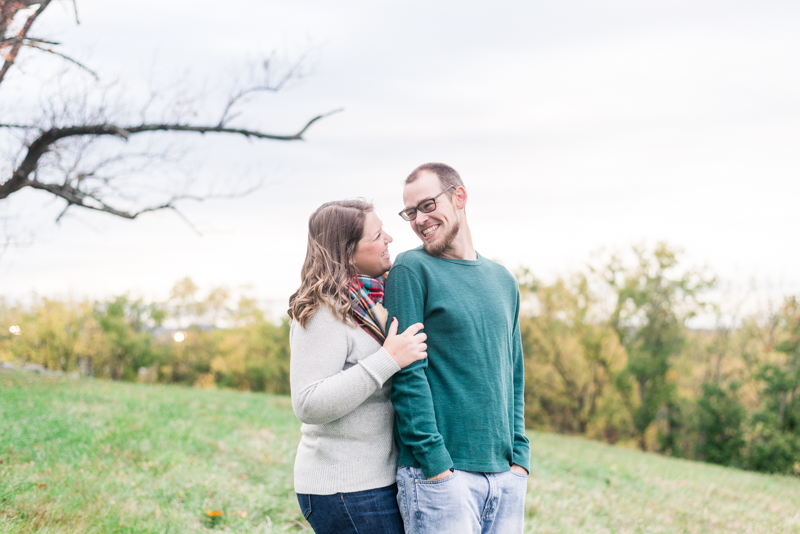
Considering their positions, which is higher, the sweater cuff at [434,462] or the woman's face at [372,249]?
the woman's face at [372,249]

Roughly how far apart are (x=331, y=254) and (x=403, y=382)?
0.54 meters

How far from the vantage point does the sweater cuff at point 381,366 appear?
193 centimetres

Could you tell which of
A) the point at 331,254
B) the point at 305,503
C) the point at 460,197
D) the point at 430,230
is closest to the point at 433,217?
the point at 430,230

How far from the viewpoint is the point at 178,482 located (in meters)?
4.75

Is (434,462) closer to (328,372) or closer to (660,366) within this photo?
(328,372)

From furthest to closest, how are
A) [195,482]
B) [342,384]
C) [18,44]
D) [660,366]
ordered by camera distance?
[660,366]
[18,44]
[195,482]
[342,384]

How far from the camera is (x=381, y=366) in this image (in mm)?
1936

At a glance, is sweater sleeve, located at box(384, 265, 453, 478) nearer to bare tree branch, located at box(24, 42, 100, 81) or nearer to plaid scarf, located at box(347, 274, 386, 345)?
plaid scarf, located at box(347, 274, 386, 345)

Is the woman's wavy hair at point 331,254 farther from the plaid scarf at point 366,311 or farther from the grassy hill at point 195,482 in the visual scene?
the grassy hill at point 195,482

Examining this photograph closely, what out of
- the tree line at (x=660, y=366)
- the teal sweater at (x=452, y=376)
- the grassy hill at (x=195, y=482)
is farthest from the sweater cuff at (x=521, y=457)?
the tree line at (x=660, y=366)

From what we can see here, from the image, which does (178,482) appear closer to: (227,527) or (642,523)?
(227,527)

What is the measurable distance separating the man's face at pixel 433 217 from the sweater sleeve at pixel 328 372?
1.83 ft

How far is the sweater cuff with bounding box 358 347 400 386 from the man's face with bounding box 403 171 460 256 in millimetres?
574

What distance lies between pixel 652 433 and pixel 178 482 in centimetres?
2386
